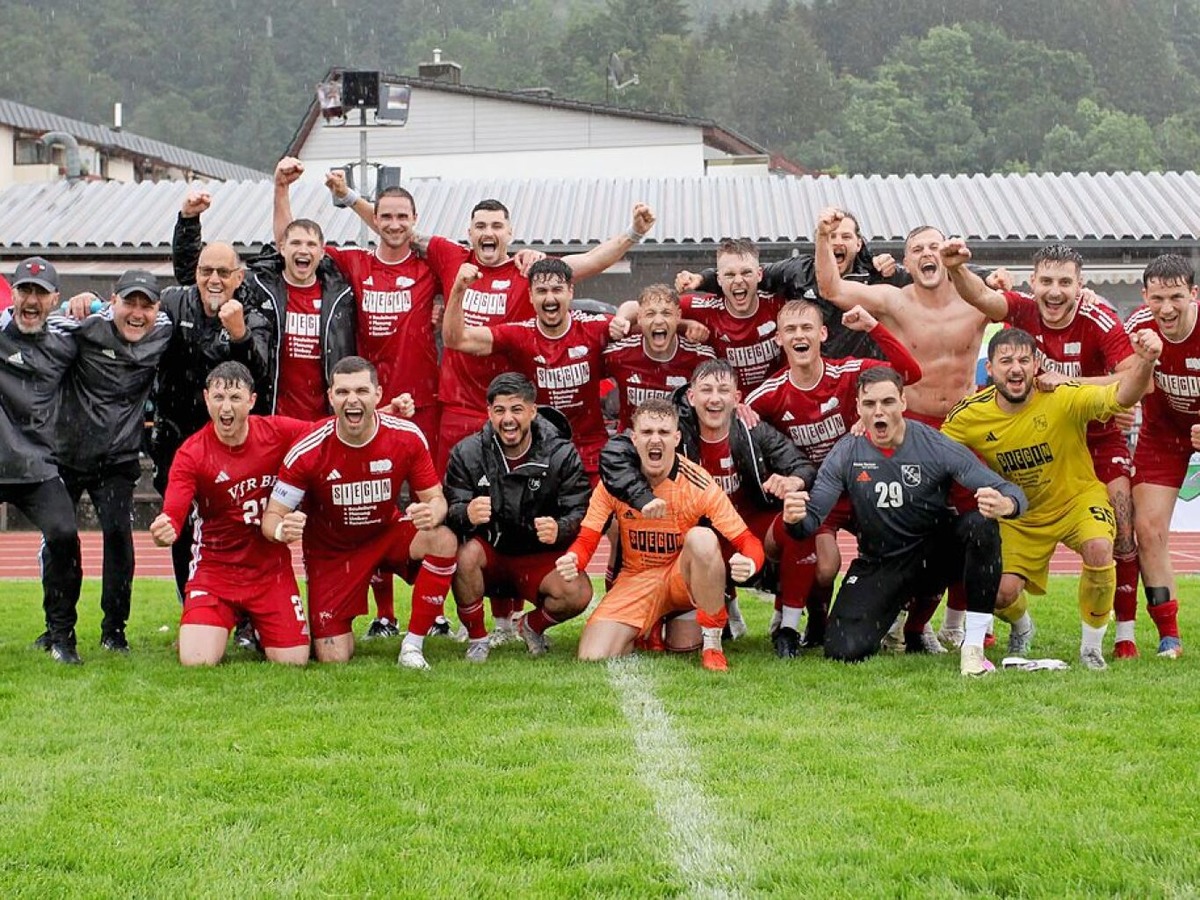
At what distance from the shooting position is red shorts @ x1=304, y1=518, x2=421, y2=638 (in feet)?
25.8

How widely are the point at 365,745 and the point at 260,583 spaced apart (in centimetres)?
249

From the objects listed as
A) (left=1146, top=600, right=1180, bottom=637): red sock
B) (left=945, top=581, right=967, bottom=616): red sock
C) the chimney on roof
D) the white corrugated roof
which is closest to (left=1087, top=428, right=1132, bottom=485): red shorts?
(left=1146, top=600, right=1180, bottom=637): red sock

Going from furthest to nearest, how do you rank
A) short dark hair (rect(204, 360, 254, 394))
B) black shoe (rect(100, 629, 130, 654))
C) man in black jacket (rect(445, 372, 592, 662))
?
black shoe (rect(100, 629, 130, 654)), man in black jacket (rect(445, 372, 592, 662)), short dark hair (rect(204, 360, 254, 394))

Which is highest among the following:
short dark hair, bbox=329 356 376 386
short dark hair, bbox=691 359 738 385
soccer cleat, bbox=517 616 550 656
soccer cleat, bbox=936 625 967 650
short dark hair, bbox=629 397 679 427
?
short dark hair, bbox=691 359 738 385

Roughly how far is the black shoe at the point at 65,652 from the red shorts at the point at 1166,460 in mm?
5363

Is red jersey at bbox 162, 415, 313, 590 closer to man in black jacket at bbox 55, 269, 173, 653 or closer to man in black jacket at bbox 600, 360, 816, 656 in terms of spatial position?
man in black jacket at bbox 55, 269, 173, 653

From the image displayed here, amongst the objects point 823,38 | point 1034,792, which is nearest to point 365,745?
point 1034,792

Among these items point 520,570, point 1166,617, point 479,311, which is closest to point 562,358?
point 479,311

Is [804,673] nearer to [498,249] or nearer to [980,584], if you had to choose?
[980,584]

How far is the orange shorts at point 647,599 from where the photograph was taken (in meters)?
7.67

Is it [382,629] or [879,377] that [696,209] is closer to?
[382,629]

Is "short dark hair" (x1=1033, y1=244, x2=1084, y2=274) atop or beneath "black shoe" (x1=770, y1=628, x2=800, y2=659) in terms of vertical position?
atop

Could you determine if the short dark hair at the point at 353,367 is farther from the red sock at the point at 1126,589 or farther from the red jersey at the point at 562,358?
the red sock at the point at 1126,589

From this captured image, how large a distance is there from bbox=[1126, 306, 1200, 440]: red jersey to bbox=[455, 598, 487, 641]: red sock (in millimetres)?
3520
